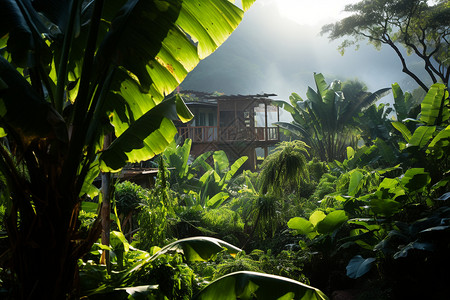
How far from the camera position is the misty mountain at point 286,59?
9081 centimetres

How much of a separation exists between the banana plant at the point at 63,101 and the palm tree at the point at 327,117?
47.2 feet

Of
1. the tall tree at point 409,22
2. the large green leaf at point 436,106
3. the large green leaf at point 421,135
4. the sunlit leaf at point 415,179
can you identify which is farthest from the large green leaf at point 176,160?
the tall tree at point 409,22

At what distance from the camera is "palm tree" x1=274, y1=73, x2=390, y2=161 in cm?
1717

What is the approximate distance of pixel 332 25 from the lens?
20.2m

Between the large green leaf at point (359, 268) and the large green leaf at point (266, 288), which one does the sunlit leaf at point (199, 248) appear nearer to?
the large green leaf at point (266, 288)

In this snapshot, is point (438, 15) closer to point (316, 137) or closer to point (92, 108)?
point (316, 137)

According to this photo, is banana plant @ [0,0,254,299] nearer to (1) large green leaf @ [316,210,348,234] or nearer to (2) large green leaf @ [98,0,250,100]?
(2) large green leaf @ [98,0,250,100]

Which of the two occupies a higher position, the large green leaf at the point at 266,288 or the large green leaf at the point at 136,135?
the large green leaf at the point at 136,135

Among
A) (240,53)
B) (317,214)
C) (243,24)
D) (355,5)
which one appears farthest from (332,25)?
(243,24)

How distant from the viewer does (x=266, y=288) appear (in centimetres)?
265

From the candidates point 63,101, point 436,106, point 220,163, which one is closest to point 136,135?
point 63,101

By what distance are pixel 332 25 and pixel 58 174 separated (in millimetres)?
20304

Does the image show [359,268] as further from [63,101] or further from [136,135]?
[63,101]

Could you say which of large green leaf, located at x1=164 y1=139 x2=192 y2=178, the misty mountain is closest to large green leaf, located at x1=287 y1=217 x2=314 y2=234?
large green leaf, located at x1=164 y1=139 x2=192 y2=178
